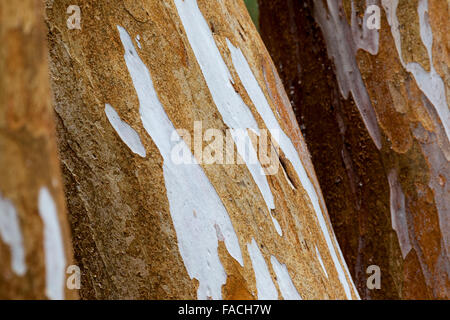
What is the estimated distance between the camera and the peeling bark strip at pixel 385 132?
884 millimetres

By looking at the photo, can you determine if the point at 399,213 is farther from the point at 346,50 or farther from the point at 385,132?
the point at 346,50

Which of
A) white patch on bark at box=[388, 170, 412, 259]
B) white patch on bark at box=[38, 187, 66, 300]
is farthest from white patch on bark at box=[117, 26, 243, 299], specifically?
white patch on bark at box=[388, 170, 412, 259]

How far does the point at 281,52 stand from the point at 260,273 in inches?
22.9

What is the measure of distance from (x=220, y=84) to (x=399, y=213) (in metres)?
0.45

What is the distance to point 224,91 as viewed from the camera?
0.63 meters

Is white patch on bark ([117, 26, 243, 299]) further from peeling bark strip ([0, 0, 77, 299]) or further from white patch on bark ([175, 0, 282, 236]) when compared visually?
peeling bark strip ([0, 0, 77, 299])

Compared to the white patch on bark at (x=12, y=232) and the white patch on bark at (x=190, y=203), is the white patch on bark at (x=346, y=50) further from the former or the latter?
the white patch on bark at (x=12, y=232)

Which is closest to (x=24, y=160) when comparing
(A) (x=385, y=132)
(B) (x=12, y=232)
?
(B) (x=12, y=232)

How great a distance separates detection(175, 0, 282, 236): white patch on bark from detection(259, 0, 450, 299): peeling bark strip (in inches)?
14.3

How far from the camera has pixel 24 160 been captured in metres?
0.30

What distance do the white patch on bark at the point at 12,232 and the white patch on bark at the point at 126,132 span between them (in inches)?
10.6

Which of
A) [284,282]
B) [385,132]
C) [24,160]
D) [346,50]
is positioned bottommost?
[284,282]

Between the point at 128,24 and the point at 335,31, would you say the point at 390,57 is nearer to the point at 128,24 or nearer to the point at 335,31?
the point at 335,31

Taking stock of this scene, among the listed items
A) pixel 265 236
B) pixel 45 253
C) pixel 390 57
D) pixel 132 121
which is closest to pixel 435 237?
pixel 390 57
